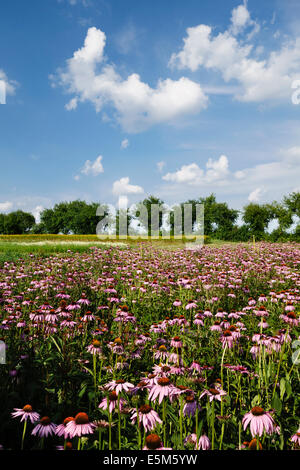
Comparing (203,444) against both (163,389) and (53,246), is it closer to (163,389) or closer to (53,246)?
(163,389)

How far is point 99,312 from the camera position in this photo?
5195mm

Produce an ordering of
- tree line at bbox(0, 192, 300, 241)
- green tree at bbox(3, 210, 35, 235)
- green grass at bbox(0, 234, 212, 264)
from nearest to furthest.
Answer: green grass at bbox(0, 234, 212, 264)
tree line at bbox(0, 192, 300, 241)
green tree at bbox(3, 210, 35, 235)

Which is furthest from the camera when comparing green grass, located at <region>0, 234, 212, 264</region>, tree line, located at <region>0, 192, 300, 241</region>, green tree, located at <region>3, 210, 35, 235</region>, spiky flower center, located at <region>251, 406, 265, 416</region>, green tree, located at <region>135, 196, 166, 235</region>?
green tree, located at <region>3, 210, 35, 235</region>

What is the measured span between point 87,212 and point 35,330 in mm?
74516

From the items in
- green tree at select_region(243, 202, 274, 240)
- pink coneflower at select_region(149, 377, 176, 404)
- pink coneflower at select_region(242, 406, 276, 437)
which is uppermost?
green tree at select_region(243, 202, 274, 240)

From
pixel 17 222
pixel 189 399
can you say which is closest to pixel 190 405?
pixel 189 399

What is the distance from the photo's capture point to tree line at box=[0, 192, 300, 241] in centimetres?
4738

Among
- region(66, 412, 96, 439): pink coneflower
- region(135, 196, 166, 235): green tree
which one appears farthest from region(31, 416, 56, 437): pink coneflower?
region(135, 196, 166, 235): green tree

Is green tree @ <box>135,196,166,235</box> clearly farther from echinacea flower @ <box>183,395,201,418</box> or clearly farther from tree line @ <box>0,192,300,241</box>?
echinacea flower @ <box>183,395,201,418</box>

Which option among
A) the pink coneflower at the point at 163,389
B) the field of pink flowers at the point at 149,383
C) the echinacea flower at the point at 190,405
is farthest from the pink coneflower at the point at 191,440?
the pink coneflower at the point at 163,389

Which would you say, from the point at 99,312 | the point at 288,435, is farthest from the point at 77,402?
the point at 99,312

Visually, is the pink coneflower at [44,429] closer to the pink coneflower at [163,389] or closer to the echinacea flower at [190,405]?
the pink coneflower at [163,389]

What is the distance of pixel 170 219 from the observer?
2830 inches
